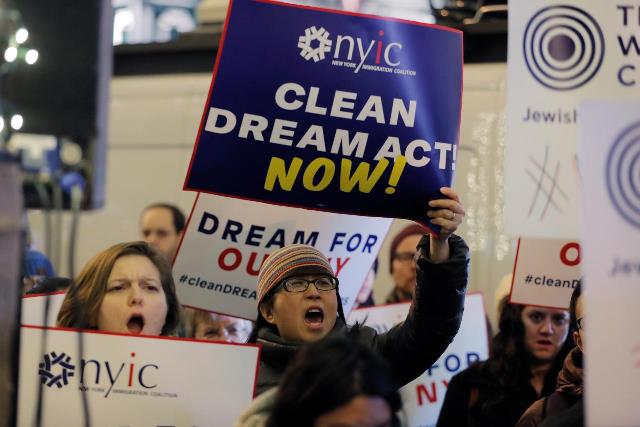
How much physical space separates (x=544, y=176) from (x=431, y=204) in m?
0.59

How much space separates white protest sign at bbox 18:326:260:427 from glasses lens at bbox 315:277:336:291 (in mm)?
293

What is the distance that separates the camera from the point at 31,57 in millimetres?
3494

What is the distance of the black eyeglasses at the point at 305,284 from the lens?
13.1 ft

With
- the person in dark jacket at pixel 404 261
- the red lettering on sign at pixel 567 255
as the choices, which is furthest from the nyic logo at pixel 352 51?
the person in dark jacket at pixel 404 261

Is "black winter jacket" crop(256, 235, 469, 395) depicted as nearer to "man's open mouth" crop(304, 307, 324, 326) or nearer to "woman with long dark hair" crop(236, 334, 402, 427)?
"man's open mouth" crop(304, 307, 324, 326)

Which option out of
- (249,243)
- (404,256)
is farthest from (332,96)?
(404,256)

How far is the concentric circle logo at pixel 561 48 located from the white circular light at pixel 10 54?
1.54m

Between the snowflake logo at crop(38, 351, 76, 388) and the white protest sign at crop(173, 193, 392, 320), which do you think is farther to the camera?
the white protest sign at crop(173, 193, 392, 320)

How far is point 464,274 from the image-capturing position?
4.00m

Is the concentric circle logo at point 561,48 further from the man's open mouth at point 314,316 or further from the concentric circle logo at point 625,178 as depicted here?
the man's open mouth at point 314,316

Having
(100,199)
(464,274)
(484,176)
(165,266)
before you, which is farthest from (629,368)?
(484,176)

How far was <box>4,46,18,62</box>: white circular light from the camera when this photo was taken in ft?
11.5

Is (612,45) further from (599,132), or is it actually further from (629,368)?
(629,368)

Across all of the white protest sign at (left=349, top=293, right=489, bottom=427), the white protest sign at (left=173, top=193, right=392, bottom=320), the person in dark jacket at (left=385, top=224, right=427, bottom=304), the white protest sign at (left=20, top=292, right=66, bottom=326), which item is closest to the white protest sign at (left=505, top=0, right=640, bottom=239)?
the white protest sign at (left=173, top=193, right=392, bottom=320)
